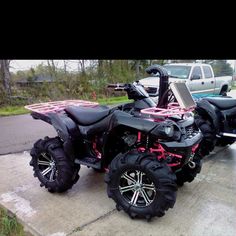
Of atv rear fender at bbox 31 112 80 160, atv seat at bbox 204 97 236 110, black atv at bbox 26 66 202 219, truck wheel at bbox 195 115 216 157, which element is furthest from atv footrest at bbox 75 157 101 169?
atv seat at bbox 204 97 236 110

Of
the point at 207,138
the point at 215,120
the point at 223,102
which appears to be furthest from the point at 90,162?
the point at 223,102

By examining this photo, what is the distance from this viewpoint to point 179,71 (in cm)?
998

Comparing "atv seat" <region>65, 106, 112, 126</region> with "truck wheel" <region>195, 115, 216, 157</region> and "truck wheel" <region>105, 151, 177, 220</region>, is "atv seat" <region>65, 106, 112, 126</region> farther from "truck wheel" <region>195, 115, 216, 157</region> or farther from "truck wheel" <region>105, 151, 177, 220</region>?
"truck wheel" <region>195, 115, 216, 157</region>

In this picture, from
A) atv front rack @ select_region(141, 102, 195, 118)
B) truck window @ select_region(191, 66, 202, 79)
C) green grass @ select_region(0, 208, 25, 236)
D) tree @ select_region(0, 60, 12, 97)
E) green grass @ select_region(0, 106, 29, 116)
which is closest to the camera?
green grass @ select_region(0, 208, 25, 236)

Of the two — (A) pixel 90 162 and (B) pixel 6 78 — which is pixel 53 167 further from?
(B) pixel 6 78

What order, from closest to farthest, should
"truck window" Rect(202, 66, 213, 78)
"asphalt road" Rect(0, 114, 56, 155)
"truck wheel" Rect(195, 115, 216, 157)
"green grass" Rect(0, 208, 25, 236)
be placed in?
"green grass" Rect(0, 208, 25, 236) < "truck wheel" Rect(195, 115, 216, 157) < "asphalt road" Rect(0, 114, 56, 155) < "truck window" Rect(202, 66, 213, 78)

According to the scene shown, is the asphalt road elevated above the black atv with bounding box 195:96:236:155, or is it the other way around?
the black atv with bounding box 195:96:236:155

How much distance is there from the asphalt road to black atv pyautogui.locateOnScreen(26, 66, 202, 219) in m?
2.12

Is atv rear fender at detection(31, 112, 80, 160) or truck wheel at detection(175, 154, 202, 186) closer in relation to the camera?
atv rear fender at detection(31, 112, 80, 160)

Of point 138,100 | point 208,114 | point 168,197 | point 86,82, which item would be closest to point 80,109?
point 138,100

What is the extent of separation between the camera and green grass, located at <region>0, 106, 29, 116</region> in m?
9.53

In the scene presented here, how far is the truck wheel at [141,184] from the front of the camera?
114 inches

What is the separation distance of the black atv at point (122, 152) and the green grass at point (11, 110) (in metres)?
6.07
